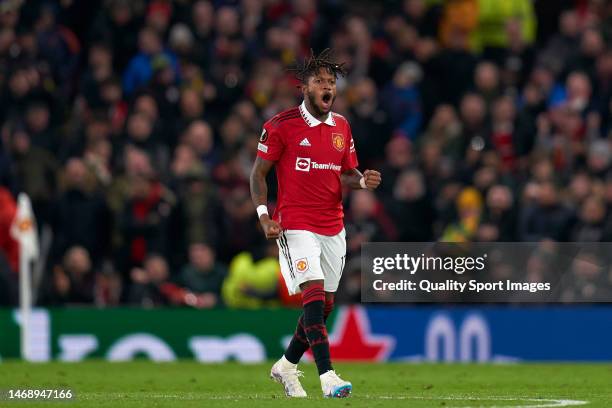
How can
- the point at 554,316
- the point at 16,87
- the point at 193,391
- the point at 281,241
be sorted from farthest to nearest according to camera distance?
the point at 16,87 → the point at 554,316 → the point at 193,391 → the point at 281,241

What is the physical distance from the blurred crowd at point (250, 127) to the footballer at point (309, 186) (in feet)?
19.0

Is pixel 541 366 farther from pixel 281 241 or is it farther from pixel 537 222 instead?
pixel 281 241

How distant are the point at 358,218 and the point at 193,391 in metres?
6.70

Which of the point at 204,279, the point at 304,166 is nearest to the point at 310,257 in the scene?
the point at 304,166

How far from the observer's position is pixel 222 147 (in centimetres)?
2112

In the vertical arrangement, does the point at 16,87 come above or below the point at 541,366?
above

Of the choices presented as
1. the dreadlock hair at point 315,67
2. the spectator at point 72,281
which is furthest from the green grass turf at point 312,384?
the dreadlock hair at point 315,67

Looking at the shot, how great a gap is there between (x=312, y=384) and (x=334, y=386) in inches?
107

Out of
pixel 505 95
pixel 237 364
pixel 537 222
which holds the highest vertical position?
pixel 505 95

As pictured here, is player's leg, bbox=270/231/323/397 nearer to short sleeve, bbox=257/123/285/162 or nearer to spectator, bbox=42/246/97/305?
short sleeve, bbox=257/123/285/162

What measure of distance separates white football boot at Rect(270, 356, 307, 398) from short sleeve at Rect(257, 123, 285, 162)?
5.30 ft

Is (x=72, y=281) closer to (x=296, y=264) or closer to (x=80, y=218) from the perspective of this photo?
(x=80, y=218)

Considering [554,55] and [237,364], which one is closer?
[237,364]

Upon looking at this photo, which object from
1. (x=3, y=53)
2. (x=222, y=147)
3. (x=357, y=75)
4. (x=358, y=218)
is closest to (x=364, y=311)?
(x=358, y=218)
